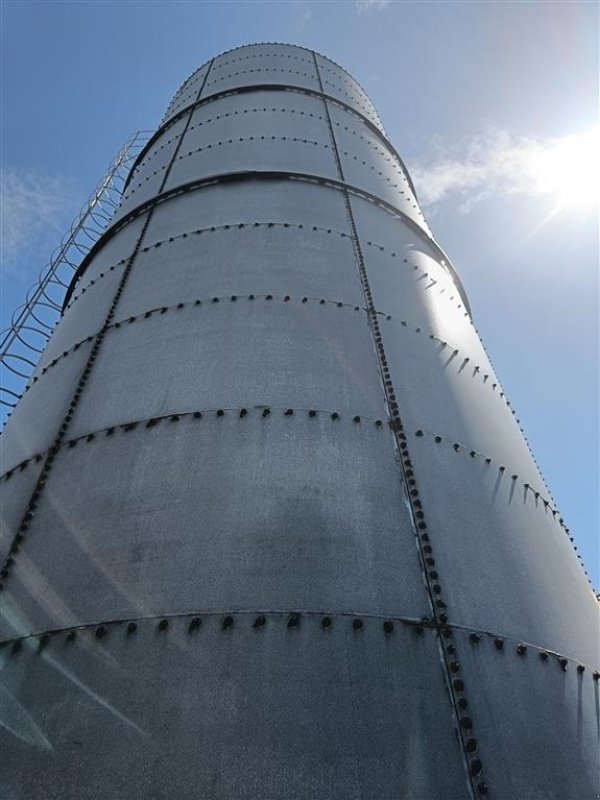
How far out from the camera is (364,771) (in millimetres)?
2264

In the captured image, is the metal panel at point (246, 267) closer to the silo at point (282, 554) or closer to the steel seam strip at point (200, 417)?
the silo at point (282, 554)

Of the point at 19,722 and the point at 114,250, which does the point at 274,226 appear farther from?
the point at 19,722

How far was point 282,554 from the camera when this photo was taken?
2975mm

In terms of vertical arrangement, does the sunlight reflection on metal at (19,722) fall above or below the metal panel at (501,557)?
below

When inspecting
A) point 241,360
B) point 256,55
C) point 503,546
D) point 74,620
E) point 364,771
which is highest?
point 256,55

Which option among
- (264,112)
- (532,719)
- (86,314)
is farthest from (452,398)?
(264,112)

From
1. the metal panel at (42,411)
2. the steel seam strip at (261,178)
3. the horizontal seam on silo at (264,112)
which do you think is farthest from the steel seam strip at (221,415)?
the horizontal seam on silo at (264,112)

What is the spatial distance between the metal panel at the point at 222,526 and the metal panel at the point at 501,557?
213 mm

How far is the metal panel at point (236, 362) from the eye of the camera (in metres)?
3.90

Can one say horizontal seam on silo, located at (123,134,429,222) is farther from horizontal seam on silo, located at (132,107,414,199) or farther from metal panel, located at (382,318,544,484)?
metal panel, located at (382,318,544,484)

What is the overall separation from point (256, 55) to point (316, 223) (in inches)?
325

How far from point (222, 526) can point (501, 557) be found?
162cm

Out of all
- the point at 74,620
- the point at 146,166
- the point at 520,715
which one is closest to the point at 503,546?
the point at 520,715

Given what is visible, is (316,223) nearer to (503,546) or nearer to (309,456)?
(309,456)
